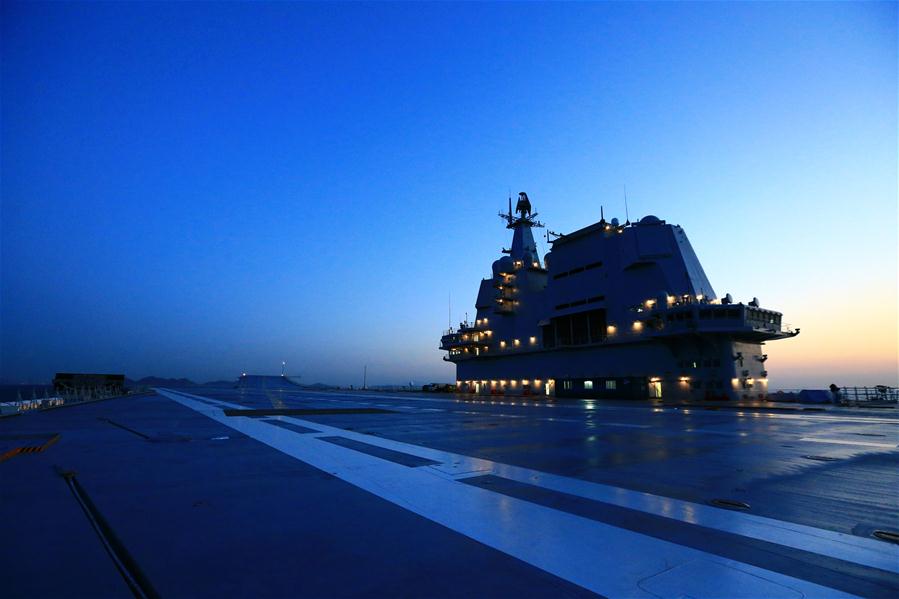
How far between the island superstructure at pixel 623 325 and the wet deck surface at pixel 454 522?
3527 cm

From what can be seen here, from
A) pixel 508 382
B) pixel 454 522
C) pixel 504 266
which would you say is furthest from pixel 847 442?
pixel 504 266

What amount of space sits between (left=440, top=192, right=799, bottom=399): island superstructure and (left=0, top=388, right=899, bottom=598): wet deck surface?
1389 inches

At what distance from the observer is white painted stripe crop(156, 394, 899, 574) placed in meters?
4.38

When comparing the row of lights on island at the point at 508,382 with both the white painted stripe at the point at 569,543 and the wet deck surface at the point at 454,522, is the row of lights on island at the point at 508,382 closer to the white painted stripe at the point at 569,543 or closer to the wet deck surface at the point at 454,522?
the wet deck surface at the point at 454,522

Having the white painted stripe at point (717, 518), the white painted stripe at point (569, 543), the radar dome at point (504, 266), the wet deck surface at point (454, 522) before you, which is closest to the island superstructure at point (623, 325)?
the radar dome at point (504, 266)

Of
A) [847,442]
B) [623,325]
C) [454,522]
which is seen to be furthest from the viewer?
[623,325]

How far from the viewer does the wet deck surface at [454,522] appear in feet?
11.8

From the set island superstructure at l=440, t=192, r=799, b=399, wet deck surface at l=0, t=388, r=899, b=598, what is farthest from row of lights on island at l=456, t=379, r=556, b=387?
wet deck surface at l=0, t=388, r=899, b=598

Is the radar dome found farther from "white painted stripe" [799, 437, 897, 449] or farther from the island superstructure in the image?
"white painted stripe" [799, 437, 897, 449]

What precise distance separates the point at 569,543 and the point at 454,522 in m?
1.41

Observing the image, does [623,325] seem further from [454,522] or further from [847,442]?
[454,522]

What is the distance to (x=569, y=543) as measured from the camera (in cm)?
453

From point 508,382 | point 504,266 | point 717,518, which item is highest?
point 504,266

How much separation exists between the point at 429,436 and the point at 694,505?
9.12m
